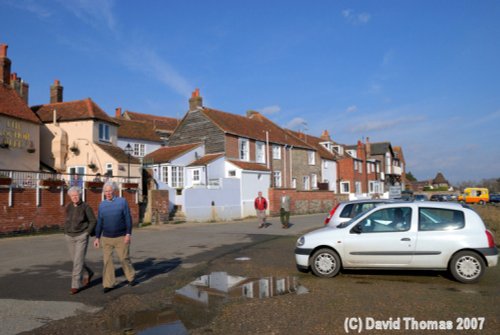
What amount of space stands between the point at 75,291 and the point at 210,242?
26.7 ft

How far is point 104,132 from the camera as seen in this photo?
2955cm

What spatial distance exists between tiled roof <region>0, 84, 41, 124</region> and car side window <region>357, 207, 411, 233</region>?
2147 centimetres

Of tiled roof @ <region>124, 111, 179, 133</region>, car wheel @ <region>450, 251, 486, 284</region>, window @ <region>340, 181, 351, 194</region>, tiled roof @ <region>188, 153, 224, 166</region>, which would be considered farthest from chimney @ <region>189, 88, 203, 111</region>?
car wheel @ <region>450, 251, 486, 284</region>

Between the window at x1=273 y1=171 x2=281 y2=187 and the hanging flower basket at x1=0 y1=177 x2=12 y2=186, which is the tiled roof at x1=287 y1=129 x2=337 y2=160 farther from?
the hanging flower basket at x1=0 y1=177 x2=12 y2=186

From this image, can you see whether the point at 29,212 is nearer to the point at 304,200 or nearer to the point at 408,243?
the point at 408,243

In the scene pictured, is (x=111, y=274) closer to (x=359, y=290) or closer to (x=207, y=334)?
(x=207, y=334)

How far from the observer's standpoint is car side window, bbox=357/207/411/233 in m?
8.45

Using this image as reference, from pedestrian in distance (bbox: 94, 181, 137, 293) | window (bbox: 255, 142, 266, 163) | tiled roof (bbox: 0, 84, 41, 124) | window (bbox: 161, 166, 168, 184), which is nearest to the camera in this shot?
pedestrian in distance (bbox: 94, 181, 137, 293)

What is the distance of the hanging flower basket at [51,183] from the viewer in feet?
61.6

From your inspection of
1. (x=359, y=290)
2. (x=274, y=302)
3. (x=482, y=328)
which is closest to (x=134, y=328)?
(x=274, y=302)

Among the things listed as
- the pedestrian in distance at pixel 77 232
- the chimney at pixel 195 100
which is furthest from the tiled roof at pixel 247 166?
the pedestrian in distance at pixel 77 232

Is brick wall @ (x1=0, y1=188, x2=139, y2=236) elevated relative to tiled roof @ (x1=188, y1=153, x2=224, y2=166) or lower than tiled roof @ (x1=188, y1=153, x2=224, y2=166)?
lower

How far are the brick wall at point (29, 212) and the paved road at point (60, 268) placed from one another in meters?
1.06

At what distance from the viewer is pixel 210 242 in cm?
1546
